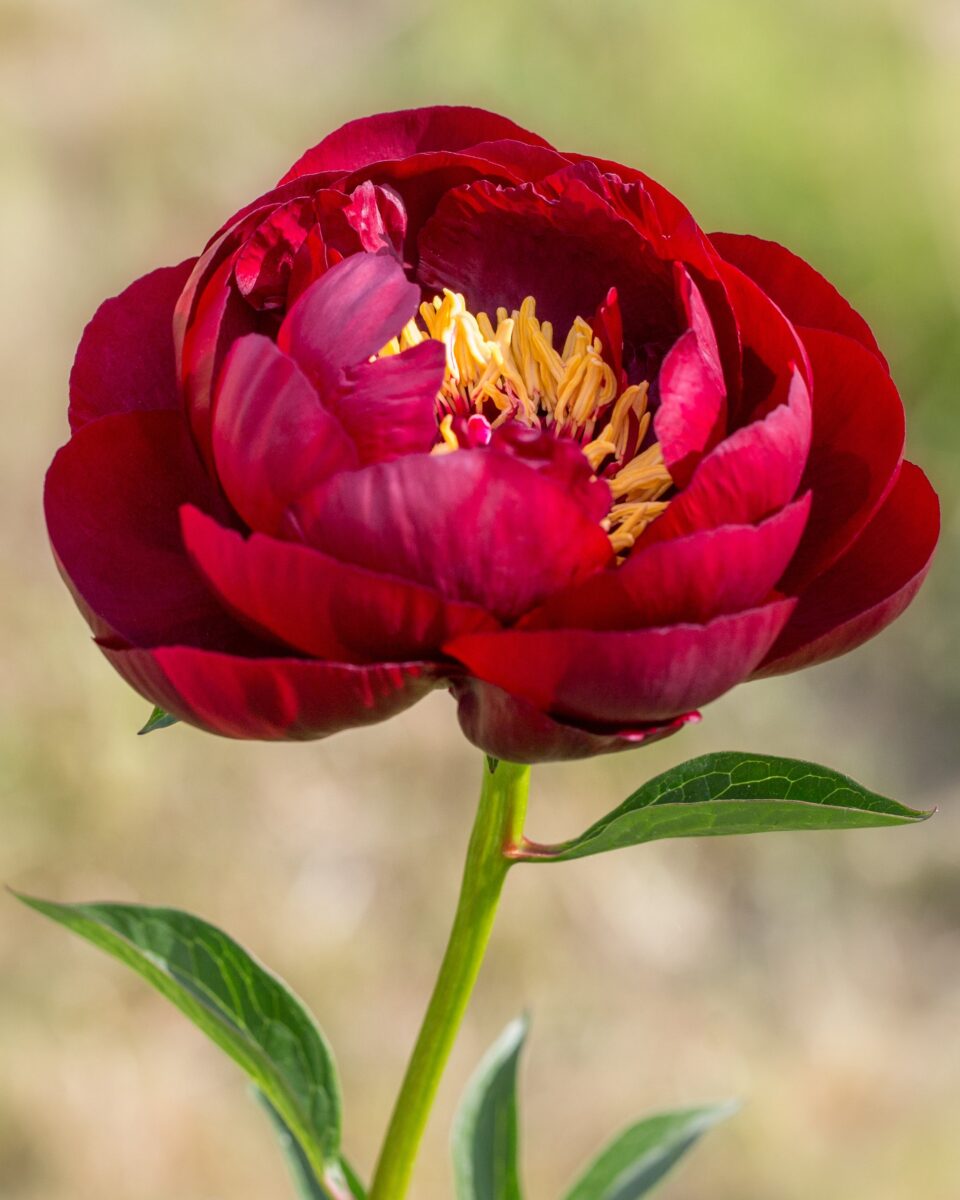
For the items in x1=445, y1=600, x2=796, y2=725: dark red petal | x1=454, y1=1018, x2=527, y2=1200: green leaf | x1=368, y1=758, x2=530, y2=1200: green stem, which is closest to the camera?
x1=445, y1=600, x2=796, y2=725: dark red petal

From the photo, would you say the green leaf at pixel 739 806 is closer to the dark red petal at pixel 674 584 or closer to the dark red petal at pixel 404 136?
the dark red petal at pixel 674 584

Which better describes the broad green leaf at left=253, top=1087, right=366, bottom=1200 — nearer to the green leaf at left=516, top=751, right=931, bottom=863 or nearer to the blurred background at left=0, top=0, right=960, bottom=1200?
the green leaf at left=516, top=751, right=931, bottom=863

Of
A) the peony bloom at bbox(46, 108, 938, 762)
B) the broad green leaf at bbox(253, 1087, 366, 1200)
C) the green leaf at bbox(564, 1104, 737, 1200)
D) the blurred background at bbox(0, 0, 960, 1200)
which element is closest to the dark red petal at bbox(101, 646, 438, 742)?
the peony bloom at bbox(46, 108, 938, 762)

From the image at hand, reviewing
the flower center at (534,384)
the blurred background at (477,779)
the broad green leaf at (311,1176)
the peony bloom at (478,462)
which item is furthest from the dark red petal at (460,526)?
the blurred background at (477,779)

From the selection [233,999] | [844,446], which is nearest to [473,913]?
[233,999]

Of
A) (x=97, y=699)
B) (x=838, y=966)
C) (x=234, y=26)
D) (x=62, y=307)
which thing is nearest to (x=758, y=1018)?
(x=838, y=966)

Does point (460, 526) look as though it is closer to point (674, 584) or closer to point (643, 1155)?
point (674, 584)
